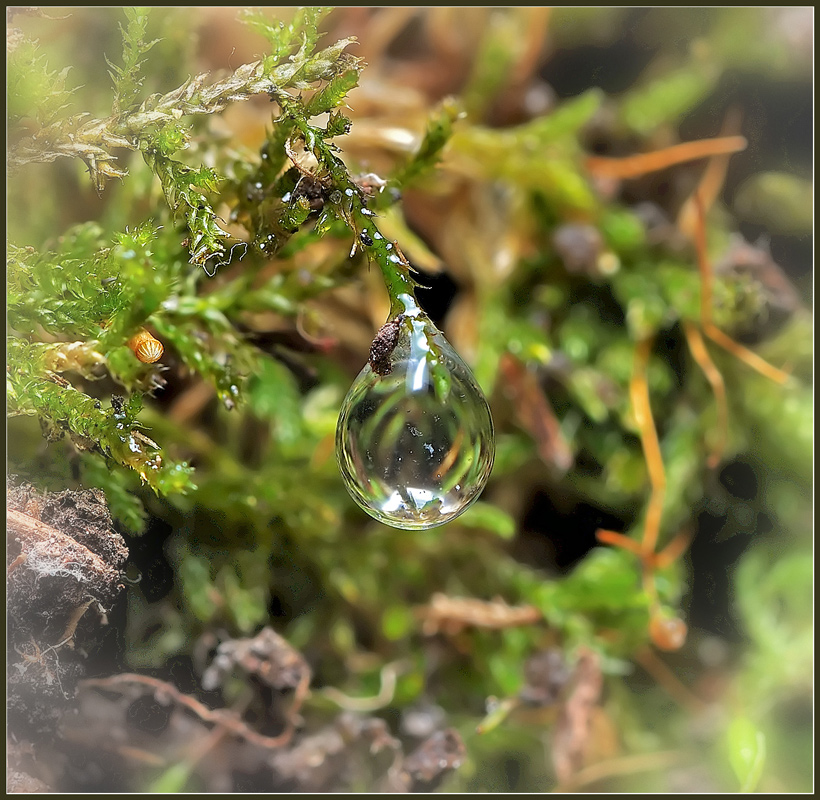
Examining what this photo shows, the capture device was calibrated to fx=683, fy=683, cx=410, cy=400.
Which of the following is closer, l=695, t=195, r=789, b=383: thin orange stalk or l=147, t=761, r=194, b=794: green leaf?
l=147, t=761, r=194, b=794: green leaf

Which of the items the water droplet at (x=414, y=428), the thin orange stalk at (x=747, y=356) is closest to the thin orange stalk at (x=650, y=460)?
the thin orange stalk at (x=747, y=356)

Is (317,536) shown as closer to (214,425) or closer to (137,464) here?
(214,425)

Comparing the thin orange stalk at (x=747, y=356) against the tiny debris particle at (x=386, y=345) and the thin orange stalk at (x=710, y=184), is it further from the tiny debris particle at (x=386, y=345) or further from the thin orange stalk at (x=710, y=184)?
the tiny debris particle at (x=386, y=345)

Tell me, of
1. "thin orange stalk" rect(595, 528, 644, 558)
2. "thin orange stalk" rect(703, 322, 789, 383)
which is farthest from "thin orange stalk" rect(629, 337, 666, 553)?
"thin orange stalk" rect(703, 322, 789, 383)

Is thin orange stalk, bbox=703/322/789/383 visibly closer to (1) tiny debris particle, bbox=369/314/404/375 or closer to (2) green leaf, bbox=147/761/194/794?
(1) tiny debris particle, bbox=369/314/404/375

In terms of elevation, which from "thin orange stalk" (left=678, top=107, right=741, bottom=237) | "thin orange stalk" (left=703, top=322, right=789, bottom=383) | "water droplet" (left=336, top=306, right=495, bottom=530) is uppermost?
"water droplet" (left=336, top=306, right=495, bottom=530)

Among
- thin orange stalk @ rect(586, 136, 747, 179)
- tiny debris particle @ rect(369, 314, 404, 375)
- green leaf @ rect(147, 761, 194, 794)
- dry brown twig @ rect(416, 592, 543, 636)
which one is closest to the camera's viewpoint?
tiny debris particle @ rect(369, 314, 404, 375)
